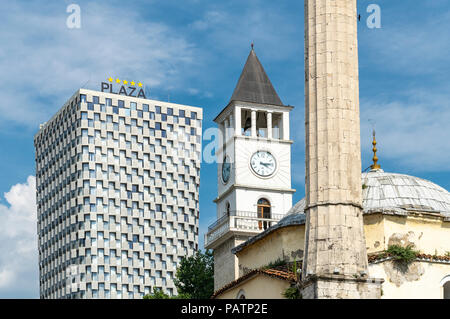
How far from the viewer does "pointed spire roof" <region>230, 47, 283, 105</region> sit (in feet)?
196

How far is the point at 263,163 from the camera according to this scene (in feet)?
194

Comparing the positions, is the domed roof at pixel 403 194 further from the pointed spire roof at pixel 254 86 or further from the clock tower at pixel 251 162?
the pointed spire roof at pixel 254 86

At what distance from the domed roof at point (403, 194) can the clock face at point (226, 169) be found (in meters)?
28.3

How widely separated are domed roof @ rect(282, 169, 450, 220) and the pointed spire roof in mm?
29093

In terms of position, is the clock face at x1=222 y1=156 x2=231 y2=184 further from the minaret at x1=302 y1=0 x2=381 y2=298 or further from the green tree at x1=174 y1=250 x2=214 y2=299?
the minaret at x1=302 y1=0 x2=381 y2=298

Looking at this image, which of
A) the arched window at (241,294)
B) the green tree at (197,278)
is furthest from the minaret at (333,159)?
the green tree at (197,278)

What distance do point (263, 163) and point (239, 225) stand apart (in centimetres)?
625

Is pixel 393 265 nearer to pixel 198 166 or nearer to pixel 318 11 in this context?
pixel 318 11

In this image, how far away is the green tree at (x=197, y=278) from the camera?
191ft

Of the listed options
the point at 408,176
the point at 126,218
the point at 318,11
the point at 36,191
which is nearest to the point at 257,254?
the point at 408,176

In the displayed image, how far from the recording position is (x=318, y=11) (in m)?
25.6

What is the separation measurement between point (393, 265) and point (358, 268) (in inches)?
111

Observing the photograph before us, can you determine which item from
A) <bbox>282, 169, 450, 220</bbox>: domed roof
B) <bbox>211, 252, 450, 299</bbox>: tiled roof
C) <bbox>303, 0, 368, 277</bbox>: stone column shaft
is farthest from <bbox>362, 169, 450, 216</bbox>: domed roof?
<bbox>303, 0, 368, 277</bbox>: stone column shaft

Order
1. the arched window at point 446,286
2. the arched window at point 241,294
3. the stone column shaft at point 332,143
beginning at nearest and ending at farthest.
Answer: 1. the stone column shaft at point 332,143
2. the arched window at point 446,286
3. the arched window at point 241,294
